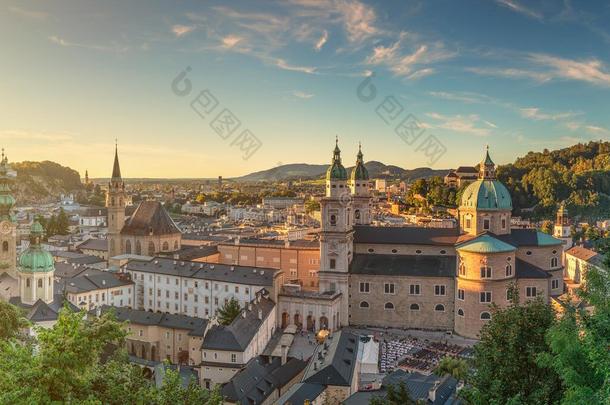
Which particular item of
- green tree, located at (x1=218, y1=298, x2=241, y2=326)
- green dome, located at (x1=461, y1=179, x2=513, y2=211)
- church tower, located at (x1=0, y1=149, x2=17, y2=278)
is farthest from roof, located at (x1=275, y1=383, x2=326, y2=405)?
church tower, located at (x1=0, y1=149, x2=17, y2=278)

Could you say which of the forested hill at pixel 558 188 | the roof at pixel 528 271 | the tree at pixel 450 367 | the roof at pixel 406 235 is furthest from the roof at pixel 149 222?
the forested hill at pixel 558 188

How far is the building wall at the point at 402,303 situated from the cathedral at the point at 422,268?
0.29 feet

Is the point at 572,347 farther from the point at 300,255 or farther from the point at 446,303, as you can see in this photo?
the point at 300,255

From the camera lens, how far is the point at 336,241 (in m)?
54.3

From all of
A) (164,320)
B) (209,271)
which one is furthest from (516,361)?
(209,271)

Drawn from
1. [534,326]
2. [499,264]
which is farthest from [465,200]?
[534,326]

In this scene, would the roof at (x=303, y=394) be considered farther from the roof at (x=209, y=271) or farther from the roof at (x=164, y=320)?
the roof at (x=209, y=271)

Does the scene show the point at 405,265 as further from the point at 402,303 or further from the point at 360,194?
the point at 360,194

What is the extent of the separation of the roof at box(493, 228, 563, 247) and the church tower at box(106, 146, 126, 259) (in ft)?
153

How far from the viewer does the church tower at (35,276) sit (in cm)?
4444

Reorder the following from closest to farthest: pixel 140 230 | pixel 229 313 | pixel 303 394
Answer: pixel 303 394 → pixel 229 313 → pixel 140 230

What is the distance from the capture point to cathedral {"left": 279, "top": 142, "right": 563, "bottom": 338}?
5031 centimetres

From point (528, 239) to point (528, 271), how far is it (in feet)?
13.8

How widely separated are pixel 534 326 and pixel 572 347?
493cm
